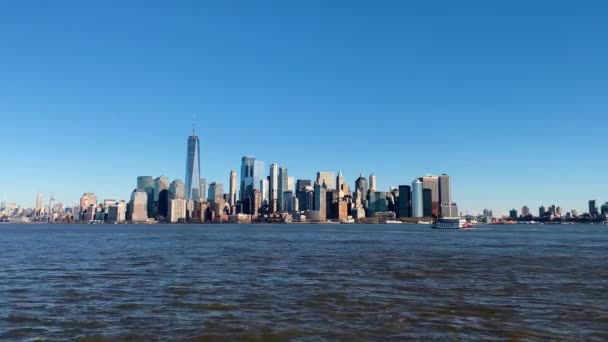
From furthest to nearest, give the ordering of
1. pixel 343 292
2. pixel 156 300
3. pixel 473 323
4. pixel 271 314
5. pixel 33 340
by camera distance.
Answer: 1. pixel 343 292
2. pixel 156 300
3. pixel 271 314
4. pixel 473 323
5. pixel 33 340

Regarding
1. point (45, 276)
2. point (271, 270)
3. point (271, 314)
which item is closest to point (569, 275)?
point (271, 270)

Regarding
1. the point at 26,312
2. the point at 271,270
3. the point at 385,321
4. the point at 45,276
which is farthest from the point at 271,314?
the point at 45,276

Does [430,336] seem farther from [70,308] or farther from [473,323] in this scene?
[70,308]

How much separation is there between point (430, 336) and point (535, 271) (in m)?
30.1

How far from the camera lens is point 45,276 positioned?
39875 millimetres

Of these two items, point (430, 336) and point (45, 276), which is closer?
point (430, 336)

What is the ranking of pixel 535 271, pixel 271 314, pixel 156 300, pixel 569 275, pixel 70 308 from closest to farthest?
pixel 271 314 → pixel 70 308 → pixel 156 300 → pixel 569 275 → pixel 535 271

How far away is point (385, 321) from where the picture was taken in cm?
2241

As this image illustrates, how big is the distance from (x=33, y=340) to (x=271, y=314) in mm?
10261

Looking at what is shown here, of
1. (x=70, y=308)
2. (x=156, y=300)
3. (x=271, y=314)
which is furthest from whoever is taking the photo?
(x=156, y=300)

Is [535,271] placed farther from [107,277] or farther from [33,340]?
[33,340]

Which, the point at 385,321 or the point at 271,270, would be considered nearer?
the point at 385,321

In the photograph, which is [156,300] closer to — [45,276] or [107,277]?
[107,277]

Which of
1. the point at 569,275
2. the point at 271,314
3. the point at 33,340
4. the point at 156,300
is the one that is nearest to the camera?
the point at 33,340
